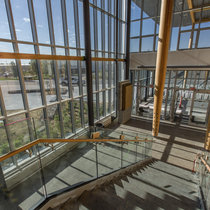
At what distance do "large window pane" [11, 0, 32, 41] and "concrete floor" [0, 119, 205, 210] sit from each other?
3.96 meters

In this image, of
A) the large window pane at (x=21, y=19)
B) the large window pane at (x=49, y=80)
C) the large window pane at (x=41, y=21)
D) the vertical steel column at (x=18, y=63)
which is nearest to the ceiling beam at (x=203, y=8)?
the large window pane at (x=41, y=21)

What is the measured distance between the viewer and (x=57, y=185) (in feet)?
8.59

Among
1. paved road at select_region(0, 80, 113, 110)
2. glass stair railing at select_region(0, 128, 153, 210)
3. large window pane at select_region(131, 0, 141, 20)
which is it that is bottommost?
glass stair railing at select_region(0, 128, 153, 210)

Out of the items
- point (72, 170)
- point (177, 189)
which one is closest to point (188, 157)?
point (177, 189)

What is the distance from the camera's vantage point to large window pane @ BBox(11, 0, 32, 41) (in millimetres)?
4484

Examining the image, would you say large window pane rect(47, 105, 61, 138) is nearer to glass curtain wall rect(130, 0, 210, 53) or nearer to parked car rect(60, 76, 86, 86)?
parked car rect(60, 76, 86, 86)

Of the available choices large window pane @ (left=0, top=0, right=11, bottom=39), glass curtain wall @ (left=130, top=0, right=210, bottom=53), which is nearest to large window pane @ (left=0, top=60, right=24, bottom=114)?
large window pane @ (left=0, top=0, right=11, bottom=39)

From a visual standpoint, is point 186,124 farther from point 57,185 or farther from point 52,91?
point 57,185

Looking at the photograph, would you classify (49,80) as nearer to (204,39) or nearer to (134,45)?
(134,45)

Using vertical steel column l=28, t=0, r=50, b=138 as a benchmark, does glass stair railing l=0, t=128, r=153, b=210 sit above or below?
below

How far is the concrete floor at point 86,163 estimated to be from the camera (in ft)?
7.21

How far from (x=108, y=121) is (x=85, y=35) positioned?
18.5 feet

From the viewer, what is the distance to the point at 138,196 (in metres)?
3.19

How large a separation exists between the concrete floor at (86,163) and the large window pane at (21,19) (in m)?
3.96
